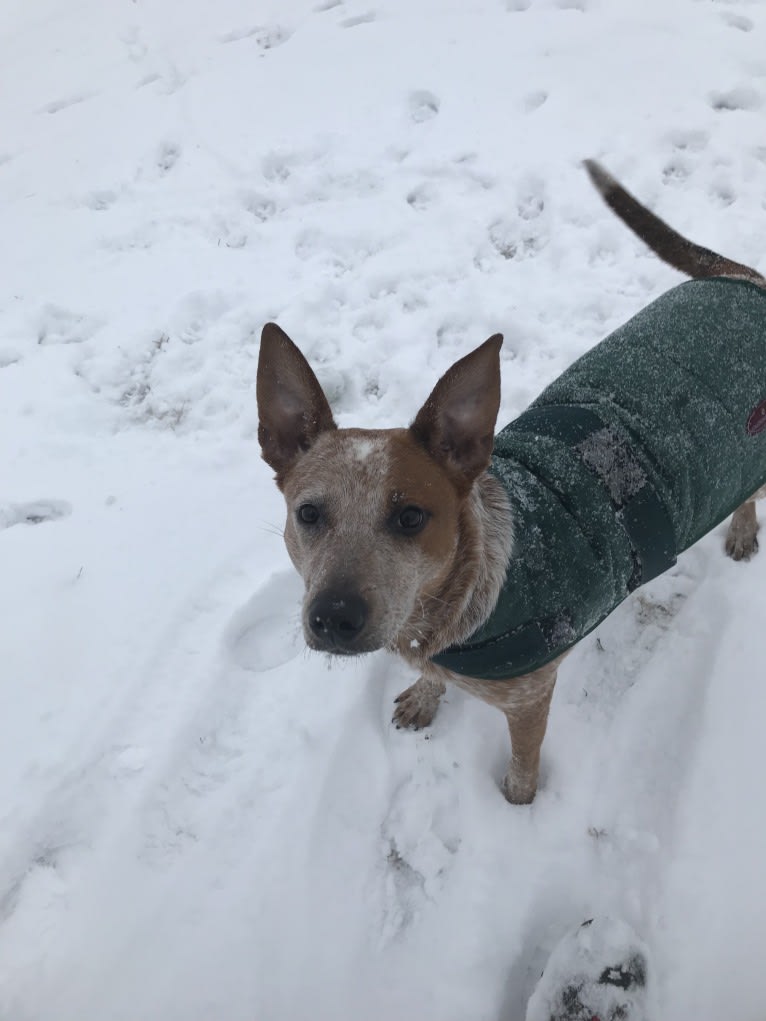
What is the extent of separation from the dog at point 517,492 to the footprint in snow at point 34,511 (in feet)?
7.04

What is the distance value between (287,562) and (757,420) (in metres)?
2.33

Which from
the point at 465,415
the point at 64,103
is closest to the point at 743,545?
the point at 465,415

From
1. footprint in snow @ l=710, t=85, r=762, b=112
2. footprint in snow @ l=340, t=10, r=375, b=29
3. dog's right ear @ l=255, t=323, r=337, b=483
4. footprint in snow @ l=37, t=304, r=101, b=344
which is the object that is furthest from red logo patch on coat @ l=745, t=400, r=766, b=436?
footprint in snow @ l=340, t=10, r=375, b=29

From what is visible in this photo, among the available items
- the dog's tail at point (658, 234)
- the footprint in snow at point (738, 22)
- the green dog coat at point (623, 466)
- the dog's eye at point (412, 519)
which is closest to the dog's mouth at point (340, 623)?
the dog's eye at point (412, 519)

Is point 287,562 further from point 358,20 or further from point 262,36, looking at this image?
point 262,36

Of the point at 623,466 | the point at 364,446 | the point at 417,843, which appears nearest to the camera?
the point at 364,446

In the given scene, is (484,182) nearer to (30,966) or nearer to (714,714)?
(714,714)

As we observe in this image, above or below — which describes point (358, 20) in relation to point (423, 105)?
above

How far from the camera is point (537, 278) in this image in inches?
178

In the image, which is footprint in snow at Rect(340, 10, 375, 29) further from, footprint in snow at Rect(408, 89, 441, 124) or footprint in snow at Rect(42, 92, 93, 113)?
footprint in snow at Rect(42, 92, 93, 113)

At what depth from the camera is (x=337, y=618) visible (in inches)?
69.8

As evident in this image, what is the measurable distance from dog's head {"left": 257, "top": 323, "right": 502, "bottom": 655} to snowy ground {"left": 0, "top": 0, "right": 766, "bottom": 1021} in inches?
45.4

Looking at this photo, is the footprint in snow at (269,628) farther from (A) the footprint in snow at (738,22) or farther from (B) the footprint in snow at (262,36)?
(A) the footprint in snow at (738,22)

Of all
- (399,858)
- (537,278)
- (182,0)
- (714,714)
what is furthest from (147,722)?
(182,0)
